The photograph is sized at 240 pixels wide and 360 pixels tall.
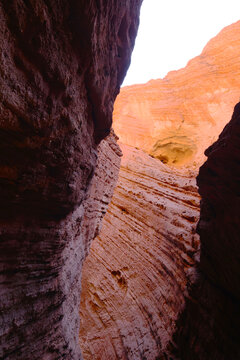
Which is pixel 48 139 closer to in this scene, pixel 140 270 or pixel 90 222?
pixel 90 222

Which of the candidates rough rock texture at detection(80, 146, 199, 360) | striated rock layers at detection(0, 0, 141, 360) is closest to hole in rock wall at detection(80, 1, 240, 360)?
rough rock texture at detection(80, 146, 199, 360)

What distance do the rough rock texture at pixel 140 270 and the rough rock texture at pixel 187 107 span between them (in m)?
6.41

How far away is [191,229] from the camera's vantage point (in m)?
6.34

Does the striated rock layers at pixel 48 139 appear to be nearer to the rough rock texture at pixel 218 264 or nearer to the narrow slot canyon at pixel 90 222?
the narrow slot canyon at pixel 90 222

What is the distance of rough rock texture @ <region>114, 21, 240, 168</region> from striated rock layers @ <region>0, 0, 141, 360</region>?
11683mm

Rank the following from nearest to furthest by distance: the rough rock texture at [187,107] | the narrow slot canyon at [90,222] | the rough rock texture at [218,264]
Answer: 1. the narrow slot canyon at [90,222]
2. the rough rock texture at [218,264]
3. the rough rock texture at [187,107]

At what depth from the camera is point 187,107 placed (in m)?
16.7

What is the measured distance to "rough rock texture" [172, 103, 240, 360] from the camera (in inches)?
132

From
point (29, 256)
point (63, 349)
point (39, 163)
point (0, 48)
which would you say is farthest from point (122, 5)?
point (63, 349)

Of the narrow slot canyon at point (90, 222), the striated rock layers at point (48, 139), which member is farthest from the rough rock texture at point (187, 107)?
the striated rock layers at point (48, 139)

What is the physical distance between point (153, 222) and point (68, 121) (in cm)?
635

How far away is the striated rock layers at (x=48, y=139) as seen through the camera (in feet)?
5.14

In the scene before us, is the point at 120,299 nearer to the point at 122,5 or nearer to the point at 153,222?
the point at 153,222

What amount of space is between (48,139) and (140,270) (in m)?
6.40
